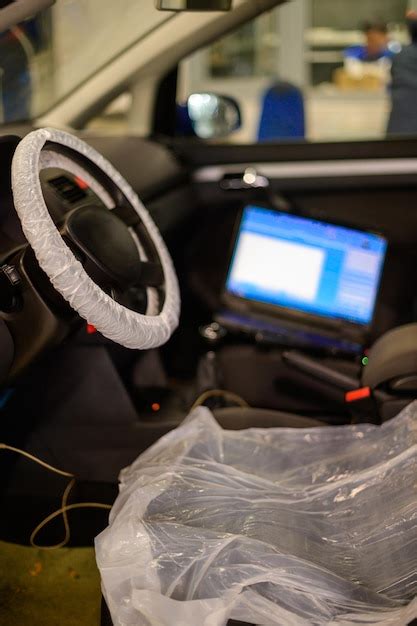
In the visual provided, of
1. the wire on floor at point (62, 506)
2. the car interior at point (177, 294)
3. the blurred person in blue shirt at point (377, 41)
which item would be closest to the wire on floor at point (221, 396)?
the car interior at point (177, 294)

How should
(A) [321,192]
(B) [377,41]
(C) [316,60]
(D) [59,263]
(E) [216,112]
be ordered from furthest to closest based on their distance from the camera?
(C) [316,60] → (B) [377,41] → (A) [321,192] → (E) [216,112] → (D) [59,263]

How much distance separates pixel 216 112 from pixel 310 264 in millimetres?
566

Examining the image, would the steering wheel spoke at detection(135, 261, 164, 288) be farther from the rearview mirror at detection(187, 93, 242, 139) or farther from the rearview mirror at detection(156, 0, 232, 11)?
the rearview mirror at detection(187, 93, 242, 139)

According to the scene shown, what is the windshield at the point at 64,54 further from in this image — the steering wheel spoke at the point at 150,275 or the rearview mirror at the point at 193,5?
the steering wheel spoke at the point at 150,275

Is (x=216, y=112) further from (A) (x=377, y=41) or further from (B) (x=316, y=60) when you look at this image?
(B) (x=316, y=60)

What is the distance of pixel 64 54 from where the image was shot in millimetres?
3209

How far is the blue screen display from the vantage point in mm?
2297

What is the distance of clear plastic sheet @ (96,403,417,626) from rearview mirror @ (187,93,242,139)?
1.20 m

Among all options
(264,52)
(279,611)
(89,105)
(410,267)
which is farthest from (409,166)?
(264,52)

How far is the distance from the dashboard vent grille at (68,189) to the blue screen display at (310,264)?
88 centimetres

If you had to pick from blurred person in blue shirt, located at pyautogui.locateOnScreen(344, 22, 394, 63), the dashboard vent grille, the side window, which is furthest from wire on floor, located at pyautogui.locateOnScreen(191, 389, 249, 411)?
the side window

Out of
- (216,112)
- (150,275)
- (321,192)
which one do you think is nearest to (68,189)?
(150,275)

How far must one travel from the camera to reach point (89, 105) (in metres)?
2.48

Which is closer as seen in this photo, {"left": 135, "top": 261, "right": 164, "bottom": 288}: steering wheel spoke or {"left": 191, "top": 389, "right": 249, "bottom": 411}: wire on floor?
{"left": 135, "top": 261, "right": 164, "bottom": 288}: steering wheel spoke
